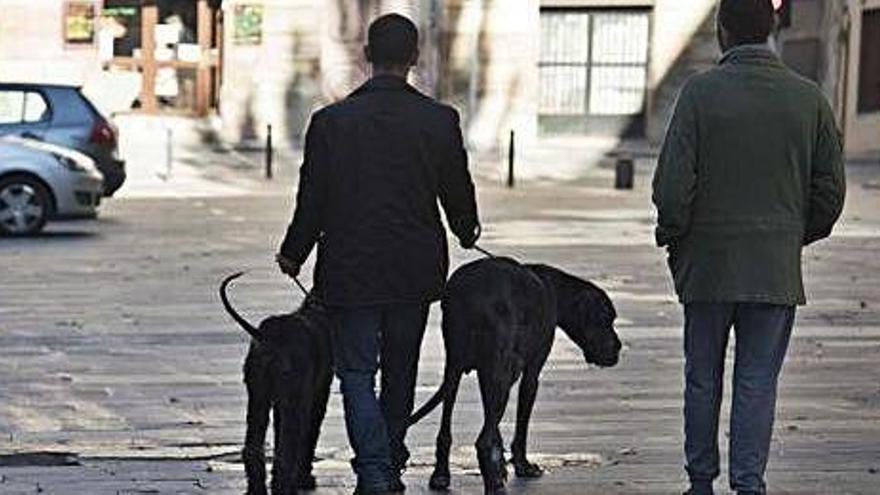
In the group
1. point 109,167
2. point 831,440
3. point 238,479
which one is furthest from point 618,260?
point 238,479

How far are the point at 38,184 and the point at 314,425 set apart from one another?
45.7 ft

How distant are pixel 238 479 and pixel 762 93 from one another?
8.94ft

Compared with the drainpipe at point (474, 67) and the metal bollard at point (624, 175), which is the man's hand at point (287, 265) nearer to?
the metal bollard at point (624, 175)

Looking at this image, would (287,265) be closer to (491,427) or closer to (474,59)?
(491,427)

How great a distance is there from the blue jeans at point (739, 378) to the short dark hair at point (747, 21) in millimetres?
958

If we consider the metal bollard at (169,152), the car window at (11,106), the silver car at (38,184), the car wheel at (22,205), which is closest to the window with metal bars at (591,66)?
the metal bollard at (169,152)

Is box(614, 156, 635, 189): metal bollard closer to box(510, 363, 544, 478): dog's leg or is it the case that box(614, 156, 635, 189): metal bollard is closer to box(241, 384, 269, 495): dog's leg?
box(510, 363, 544, 478): dog's leg

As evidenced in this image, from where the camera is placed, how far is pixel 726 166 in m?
6.62

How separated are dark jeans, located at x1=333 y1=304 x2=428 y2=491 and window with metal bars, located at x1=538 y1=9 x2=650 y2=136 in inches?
1191

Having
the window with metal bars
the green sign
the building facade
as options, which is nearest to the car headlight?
the building facade

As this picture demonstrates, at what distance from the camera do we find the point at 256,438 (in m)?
6.95

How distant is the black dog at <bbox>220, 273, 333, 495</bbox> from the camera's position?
6.87 metres

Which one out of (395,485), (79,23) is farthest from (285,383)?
(79,23)

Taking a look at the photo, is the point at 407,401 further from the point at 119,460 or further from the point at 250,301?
the point at 250,301
